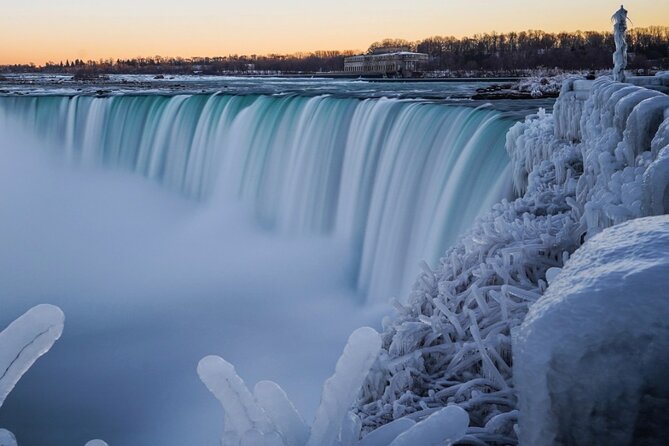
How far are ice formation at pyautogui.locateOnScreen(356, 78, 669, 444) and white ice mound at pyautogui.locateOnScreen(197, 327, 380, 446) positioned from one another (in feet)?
2.11

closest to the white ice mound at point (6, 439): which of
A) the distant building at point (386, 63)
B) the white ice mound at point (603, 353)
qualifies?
the white ice mound at point (603, 353)

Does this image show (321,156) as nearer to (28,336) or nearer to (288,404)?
(288,404)

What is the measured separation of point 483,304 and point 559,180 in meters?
2.35

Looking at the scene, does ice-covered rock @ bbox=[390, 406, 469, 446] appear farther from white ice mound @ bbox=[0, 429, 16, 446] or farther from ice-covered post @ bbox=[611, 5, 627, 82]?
ice-covered post @ bbox=[611, 5, 627, 82]

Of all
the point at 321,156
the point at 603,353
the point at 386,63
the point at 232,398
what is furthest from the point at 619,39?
the point at 386,63

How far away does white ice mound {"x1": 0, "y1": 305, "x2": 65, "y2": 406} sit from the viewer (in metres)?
1.14

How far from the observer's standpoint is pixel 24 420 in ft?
27.9

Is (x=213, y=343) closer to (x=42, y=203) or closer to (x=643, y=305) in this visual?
(x=643, y=305)

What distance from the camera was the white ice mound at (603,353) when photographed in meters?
0.74

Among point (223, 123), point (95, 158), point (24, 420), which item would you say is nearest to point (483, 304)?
point (24, 420)

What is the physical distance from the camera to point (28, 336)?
A: 1.14m

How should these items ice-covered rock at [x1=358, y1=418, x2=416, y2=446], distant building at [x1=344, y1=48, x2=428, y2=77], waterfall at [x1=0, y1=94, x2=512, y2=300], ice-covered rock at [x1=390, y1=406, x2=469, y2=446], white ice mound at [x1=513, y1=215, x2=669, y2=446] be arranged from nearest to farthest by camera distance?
white ice mound at [x1=513, y1=215, x2=669, y2=446] < ice-covered rock at [x1=390, y1=406, x2=469, y2=446] < ice-covered rock at [x1=358, y1=418, x2=416, y2=446] < waterfall at [x1=0, y1=94, x2=512, y2=300] < distant building at [x1=344, y1=48, x2=428, y2=77]

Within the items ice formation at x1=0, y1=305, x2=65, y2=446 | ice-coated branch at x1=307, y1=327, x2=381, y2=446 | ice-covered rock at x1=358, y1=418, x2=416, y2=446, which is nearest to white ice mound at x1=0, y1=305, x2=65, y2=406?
ice formation at x1=0, y1=305, x2=65, y2=446

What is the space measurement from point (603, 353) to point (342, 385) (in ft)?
1.90
